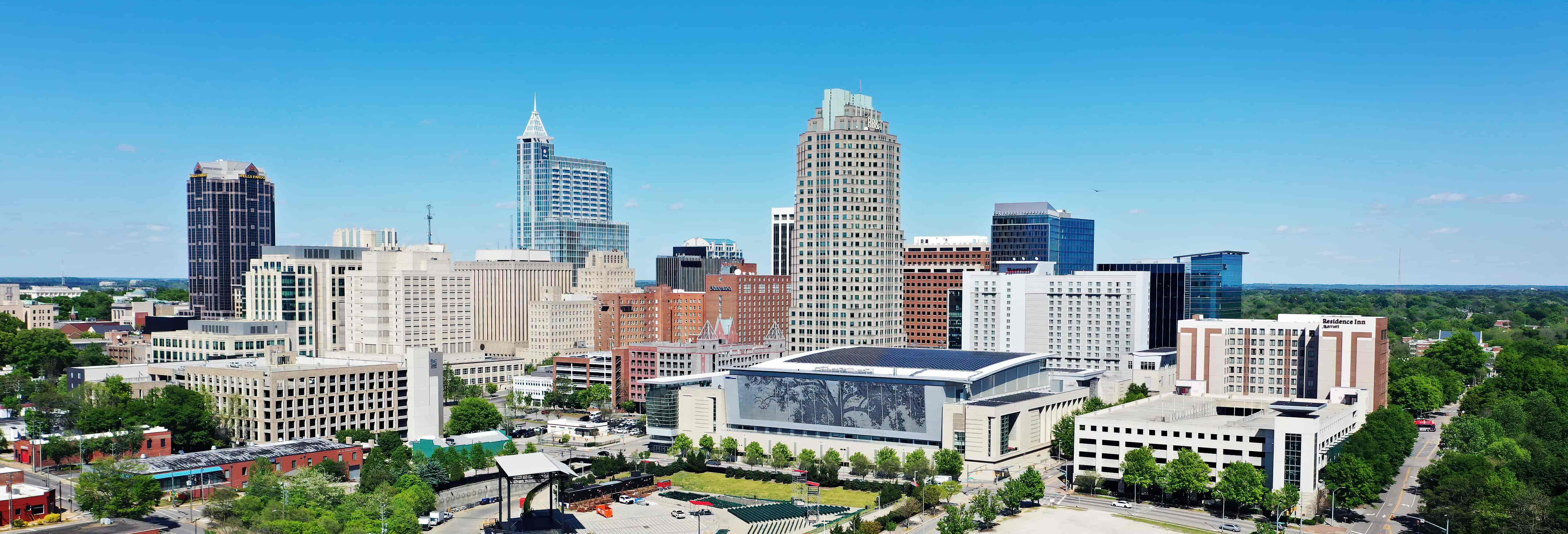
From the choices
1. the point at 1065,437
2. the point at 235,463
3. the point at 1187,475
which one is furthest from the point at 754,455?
the point at 235,463

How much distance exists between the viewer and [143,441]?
132 metres

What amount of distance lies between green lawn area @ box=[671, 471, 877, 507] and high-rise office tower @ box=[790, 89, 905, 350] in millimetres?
58543

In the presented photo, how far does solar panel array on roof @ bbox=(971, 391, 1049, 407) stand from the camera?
141m

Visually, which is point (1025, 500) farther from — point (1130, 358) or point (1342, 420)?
point (1130, 358)

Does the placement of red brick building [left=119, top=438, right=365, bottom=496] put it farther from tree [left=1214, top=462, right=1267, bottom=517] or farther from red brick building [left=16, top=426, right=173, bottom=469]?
tree [left=1214, top=462, right=1267, bottom=517]

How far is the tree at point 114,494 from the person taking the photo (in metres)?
101

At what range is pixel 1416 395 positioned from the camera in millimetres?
173125

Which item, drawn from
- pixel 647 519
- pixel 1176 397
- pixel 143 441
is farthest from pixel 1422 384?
pixel 143 441

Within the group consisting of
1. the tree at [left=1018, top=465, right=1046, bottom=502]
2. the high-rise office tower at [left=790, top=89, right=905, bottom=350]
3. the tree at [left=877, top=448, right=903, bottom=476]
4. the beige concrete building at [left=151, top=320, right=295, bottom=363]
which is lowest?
the tree at [left=877, top=448, right=903, bottom=476]

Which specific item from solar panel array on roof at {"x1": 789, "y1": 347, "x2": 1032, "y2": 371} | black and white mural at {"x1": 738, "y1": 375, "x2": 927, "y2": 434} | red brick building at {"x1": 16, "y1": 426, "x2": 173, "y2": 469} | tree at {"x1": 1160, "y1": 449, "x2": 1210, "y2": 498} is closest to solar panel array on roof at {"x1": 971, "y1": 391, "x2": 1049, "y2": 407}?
solar panel array on roof at {"x1": 789, "y1": 347, "x2": 1032, "y2": 371}

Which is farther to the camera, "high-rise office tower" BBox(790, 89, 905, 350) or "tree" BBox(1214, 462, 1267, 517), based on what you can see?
"high-rise office tower" BBox(790, 89, 905, 350)

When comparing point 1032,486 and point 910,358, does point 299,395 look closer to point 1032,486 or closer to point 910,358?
point 910,358

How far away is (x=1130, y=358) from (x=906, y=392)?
55472 millimetres

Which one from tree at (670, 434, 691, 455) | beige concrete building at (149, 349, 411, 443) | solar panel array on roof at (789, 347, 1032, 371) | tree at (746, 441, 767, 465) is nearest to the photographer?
beige concrete building at (149, 349, 411, 443)
